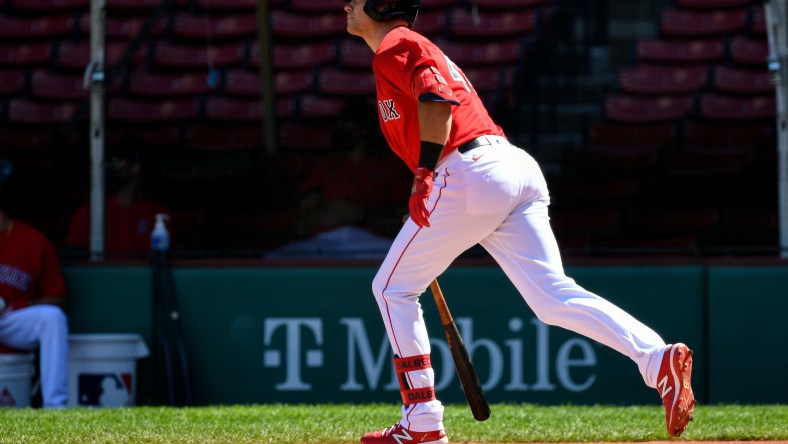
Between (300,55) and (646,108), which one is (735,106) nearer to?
(646,108)

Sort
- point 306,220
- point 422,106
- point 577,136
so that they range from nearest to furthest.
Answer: point 422,106 < point 306,220 < point 577,136

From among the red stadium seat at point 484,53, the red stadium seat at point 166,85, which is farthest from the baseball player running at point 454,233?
the red stadium seat at point 166,85

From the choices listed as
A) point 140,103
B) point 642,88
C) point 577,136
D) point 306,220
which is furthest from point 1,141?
point 642,88

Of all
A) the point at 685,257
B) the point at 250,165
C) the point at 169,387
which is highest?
the point at 250,165

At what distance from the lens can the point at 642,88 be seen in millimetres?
9891

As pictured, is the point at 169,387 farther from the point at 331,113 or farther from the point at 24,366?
the point at 331,113

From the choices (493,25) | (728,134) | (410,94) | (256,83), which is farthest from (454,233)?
(493,25)

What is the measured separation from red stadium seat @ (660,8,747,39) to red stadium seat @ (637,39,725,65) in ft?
0.32

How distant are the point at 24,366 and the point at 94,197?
0.98 meters

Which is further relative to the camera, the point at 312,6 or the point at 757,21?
the point at 312,6

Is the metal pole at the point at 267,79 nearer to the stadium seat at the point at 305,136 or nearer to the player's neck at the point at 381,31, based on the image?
the stadium seat at the point at 305,136

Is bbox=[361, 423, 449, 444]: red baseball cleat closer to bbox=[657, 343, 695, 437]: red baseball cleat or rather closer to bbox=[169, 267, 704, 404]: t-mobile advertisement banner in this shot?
bbox=[657, 343, 695, 437]: red baseball cleat

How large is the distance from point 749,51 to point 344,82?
331 centimetres

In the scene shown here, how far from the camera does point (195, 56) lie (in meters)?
11.0
